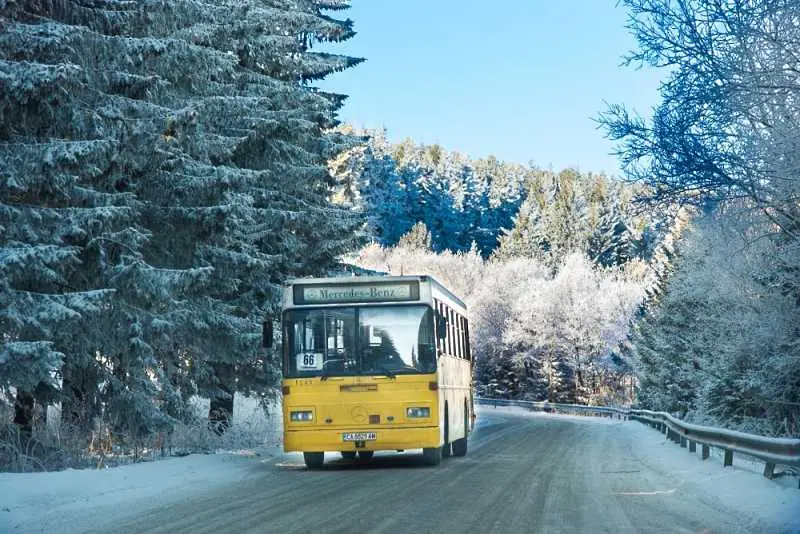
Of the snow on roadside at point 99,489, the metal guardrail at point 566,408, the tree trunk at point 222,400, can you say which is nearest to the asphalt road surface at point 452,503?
the snow on roadside at point 99,489

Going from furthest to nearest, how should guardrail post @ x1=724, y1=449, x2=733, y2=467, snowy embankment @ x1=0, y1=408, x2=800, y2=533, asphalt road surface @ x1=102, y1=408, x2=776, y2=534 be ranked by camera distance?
guardrail post @ x1=724, y1=449, x2=733, y2=467
snowy embankment @ x1=0, y1=408, x2=800, y2=533
asphalt road surface @ x1=102, y1=408, x2=776, y2=534

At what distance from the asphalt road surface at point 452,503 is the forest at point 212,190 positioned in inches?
125

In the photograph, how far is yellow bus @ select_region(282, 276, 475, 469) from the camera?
60.3ft

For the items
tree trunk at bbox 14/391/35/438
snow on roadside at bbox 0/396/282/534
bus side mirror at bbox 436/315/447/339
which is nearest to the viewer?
snow on roadside at bbox 0/396/282/534

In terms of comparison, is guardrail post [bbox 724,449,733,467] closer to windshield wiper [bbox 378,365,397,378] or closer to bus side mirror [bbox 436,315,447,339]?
bus side mirror [bbox 436,315,447,339]

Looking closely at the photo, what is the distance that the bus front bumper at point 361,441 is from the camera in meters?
18.3

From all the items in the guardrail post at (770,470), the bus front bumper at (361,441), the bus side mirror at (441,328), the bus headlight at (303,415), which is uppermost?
the bus side mirror at (441,328)

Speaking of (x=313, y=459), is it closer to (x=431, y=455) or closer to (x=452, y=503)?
(x=431, y=455)

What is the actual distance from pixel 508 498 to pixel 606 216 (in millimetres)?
120462

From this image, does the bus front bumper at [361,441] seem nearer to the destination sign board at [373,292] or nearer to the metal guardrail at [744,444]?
the destination sign board at [373,292]

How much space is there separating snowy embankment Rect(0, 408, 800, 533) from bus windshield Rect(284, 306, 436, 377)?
7.35 ft

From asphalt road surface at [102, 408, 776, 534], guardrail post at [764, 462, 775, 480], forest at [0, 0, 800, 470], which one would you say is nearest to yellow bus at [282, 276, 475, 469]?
asphalt road surface at [102, 408, 776, 534]

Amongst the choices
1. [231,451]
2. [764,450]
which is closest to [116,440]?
[231,451]

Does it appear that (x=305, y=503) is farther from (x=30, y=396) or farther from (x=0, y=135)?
(x=0, y=135)
